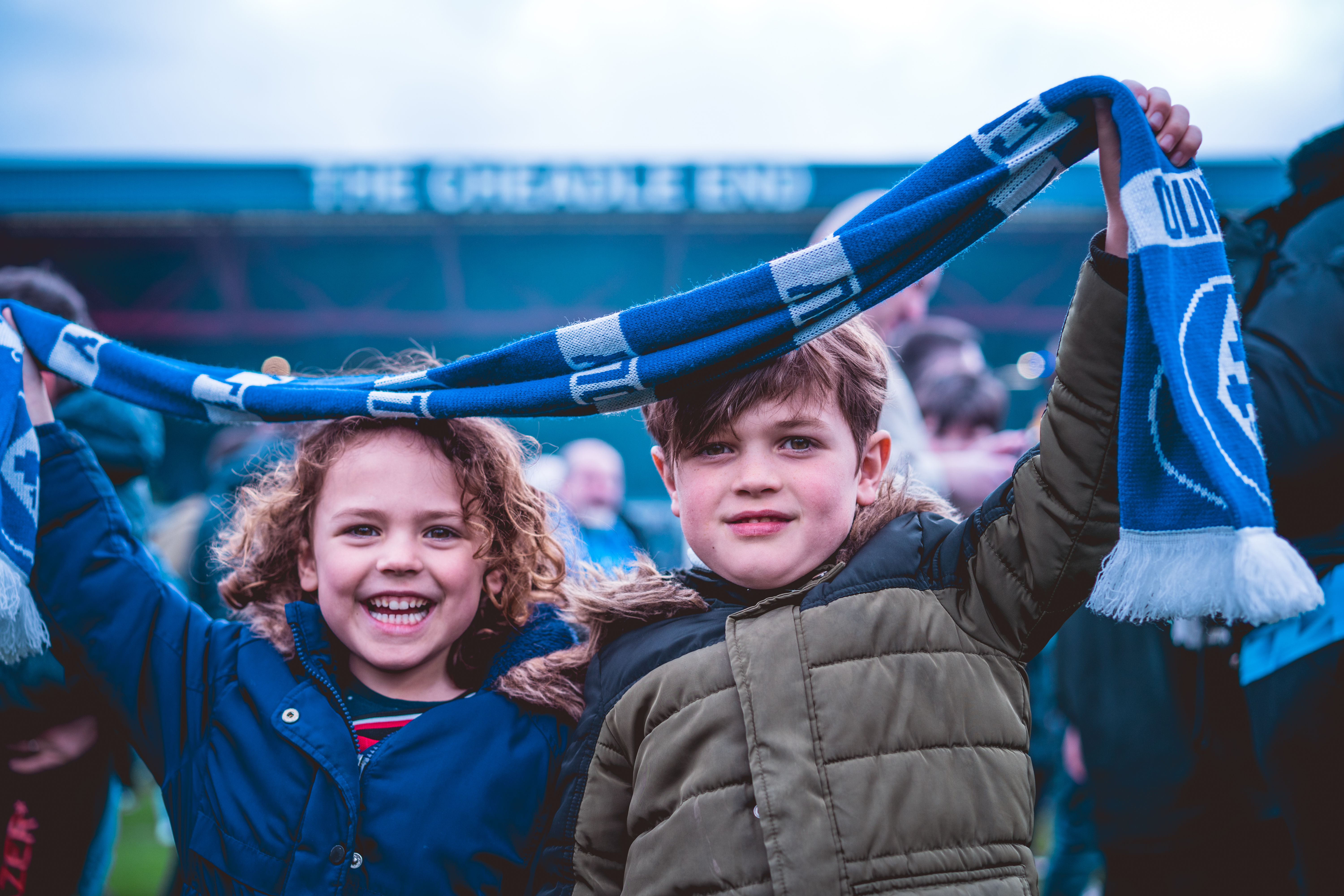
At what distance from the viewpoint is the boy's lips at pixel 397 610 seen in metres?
1.45

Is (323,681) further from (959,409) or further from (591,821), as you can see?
(959,409)

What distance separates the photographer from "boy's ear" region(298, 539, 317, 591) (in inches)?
62.9

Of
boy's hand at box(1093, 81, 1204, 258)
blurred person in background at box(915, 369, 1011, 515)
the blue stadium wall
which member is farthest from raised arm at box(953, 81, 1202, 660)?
the blue stadium wall

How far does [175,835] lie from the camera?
1.44m

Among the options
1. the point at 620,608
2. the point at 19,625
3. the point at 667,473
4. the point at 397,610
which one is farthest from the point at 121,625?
the point at 667,473

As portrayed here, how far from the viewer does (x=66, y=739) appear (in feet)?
6.01

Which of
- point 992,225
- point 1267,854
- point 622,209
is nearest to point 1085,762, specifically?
point 1267,854

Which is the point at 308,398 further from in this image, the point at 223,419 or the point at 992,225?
the point at 992,225

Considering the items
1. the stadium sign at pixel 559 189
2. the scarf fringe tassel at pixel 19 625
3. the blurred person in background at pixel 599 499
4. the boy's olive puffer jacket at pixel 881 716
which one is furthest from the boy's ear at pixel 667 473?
the stadium sign at pixel 559 189

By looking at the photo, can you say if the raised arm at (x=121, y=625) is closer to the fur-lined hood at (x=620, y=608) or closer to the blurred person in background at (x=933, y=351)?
the fur-lined hood at (x=620, y=608)

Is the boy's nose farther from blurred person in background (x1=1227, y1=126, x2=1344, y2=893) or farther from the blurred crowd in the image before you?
blurred person in background (x1=1227, y1=126, x2=1344, y2=893)

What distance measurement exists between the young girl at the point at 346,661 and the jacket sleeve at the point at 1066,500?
0.69 meters

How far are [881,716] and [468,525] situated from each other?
77 centimetres

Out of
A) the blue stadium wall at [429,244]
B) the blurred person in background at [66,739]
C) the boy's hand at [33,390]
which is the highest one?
the blue stadium wall at [429,244]
